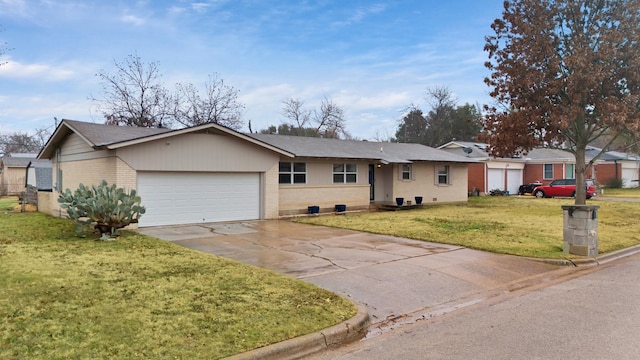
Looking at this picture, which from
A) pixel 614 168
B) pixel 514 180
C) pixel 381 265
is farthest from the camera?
pixel 614 168

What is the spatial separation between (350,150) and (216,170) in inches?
344

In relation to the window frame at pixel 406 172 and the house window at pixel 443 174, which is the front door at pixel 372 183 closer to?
the window frame at pixel 406 172

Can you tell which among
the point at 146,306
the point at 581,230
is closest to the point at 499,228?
the point at 581,230

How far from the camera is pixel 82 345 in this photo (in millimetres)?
4570

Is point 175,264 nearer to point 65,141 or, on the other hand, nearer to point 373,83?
point 65,141

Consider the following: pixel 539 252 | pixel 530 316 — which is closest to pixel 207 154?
pixel 539 252

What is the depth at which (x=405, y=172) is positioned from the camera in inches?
1001

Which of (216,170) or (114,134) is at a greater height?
(114,134)

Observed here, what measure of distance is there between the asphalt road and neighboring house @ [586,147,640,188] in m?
41.1

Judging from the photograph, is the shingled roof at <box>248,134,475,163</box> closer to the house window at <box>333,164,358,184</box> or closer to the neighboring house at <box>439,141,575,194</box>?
the house window at <box>333,164,358,184</box>

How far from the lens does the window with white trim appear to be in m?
27.2

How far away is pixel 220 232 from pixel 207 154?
354 cm

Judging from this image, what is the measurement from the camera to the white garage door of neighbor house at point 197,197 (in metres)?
15.2

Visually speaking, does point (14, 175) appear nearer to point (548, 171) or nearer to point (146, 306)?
point (146, 306)
